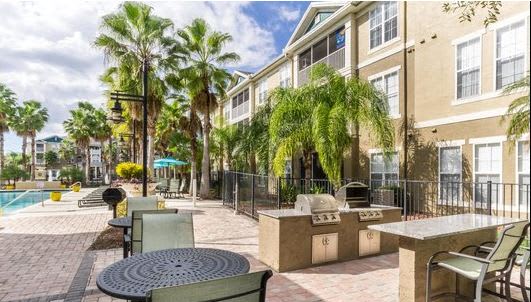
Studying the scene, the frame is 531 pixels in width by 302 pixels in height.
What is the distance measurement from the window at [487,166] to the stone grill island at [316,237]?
17.6 ft

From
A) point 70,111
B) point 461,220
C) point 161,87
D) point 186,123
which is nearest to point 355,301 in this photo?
point 461,220

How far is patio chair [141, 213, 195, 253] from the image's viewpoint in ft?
14.1

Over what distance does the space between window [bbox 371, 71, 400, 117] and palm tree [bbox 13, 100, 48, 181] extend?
37.9 m

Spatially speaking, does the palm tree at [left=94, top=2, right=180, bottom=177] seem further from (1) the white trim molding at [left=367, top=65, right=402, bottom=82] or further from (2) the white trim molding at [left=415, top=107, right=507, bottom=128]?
(2) the white trim molding at [left=415, top=107, right=507, bottom=128]

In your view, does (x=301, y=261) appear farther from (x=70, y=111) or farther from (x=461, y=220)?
(x=70, y=111)

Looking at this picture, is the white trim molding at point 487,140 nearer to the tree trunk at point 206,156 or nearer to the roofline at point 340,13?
the roofline at point 340,13

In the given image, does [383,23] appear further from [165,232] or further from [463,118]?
[165,232]

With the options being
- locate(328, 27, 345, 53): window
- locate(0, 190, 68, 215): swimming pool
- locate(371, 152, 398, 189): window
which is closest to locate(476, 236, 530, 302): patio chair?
locate(371, 152, 398, 189): window

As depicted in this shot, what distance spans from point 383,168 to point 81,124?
1498 inches

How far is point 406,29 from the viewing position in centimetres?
1295

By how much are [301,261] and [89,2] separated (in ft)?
19.5

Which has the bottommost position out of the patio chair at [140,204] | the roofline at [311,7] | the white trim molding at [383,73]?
the patio chair at [140,204]

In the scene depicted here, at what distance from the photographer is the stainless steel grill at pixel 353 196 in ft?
22.5

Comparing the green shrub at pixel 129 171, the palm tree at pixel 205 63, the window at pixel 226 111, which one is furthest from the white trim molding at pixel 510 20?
the window at pixel 226 111
